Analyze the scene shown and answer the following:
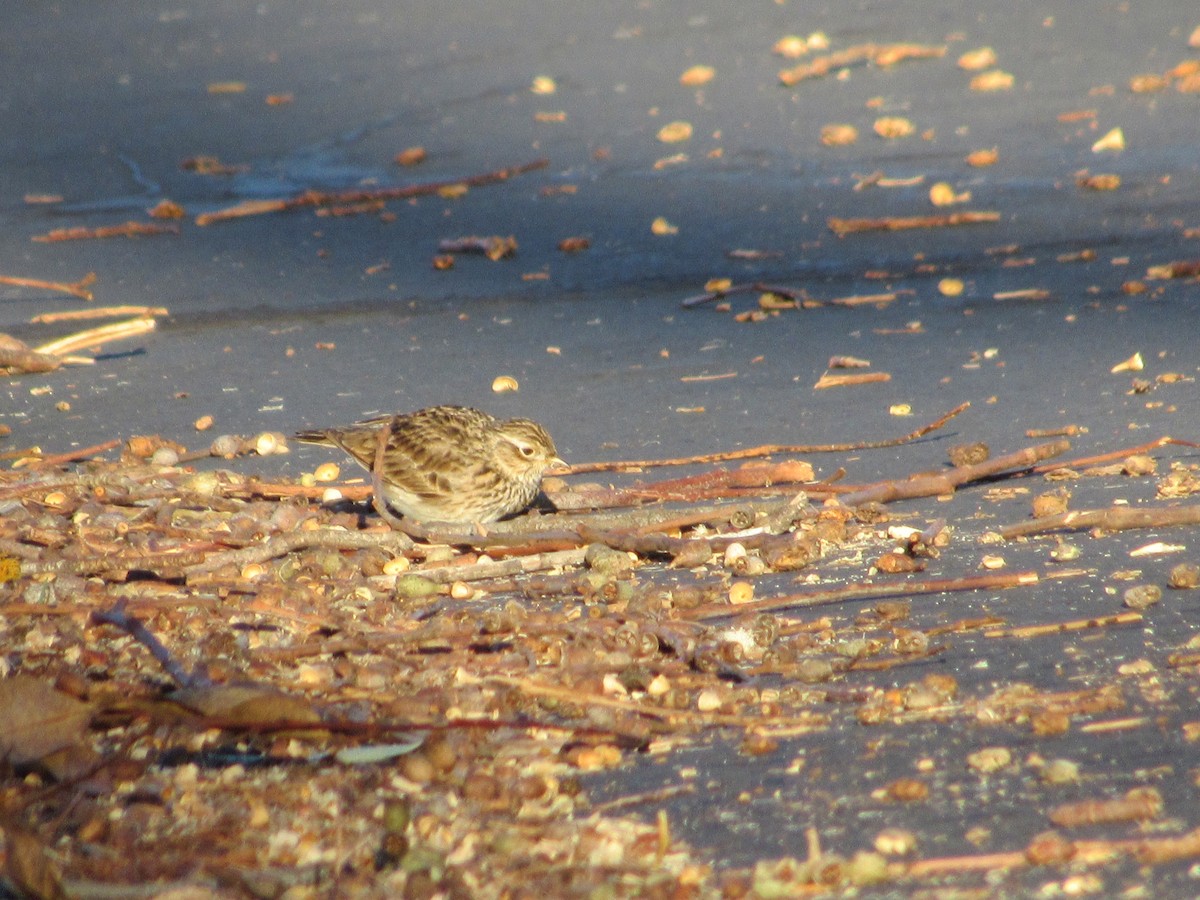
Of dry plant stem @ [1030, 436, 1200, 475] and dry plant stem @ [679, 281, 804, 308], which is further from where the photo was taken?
dry plant stem @ [679, 281, 804, 308]

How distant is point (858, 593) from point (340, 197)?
5991 millimetres

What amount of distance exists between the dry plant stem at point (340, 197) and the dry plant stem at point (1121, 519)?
5749 mm

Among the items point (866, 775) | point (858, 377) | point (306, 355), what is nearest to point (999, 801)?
point (866, 775)

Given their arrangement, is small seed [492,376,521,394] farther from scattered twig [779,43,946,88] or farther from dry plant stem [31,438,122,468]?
scattered twig [779,43,946,88]

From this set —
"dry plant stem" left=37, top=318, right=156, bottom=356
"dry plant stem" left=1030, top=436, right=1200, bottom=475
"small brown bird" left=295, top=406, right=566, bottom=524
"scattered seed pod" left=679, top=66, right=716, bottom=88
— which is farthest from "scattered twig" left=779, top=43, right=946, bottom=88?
"dry plant stem" left=1030, top=436, right=1200, bottom=475

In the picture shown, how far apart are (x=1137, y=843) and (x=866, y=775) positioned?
49 cm

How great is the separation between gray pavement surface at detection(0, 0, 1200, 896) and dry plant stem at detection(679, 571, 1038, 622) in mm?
65

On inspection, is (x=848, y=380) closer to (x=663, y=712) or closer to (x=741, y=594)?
(x=741, y=594)

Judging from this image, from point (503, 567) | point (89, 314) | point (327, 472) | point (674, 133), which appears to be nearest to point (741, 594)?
point (503, 567)

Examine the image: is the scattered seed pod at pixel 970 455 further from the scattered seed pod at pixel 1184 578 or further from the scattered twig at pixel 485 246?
the scattered twig at pixel 485 246

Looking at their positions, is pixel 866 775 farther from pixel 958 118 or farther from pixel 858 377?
pixel 958 118

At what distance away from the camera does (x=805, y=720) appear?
3039 mm

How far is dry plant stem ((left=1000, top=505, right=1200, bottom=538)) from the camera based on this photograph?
13.0 ft

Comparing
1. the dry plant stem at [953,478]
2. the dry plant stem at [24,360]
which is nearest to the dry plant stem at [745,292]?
the dry plant stem at [953,478]
